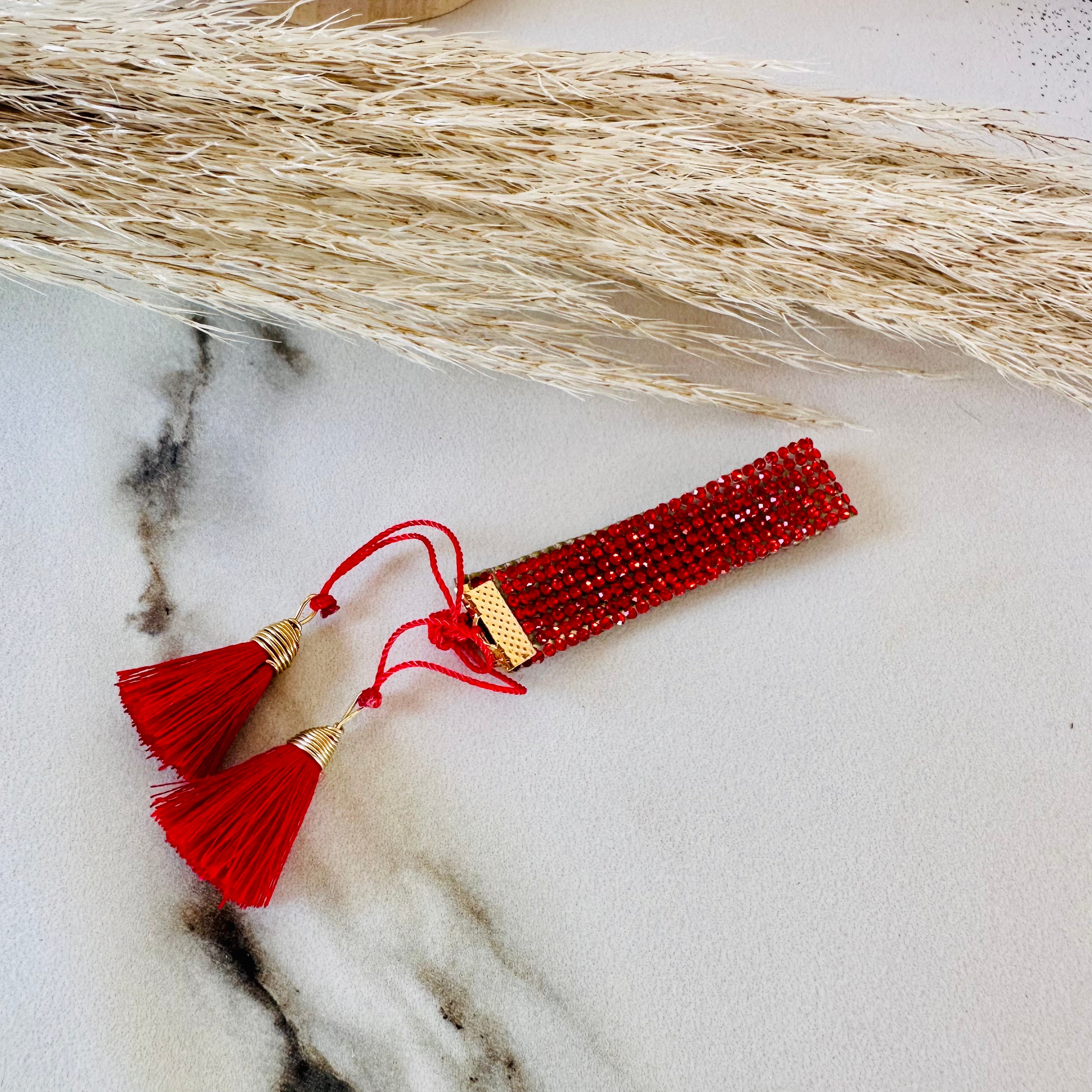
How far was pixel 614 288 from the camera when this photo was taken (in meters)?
1.00

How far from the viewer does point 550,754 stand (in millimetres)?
893

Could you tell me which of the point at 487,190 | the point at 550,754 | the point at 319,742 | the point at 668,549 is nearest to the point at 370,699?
the point at 319,742

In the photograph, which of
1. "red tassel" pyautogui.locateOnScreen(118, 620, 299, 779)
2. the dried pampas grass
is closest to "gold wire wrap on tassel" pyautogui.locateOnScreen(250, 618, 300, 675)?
"red tassel" pyautogui.locateOnScreen(118, 620, 299, 779)

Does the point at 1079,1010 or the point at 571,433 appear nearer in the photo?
the point at 1079,1010

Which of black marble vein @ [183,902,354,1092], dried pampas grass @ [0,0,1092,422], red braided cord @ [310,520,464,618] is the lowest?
black marble vein @ [183,902,354,1092]

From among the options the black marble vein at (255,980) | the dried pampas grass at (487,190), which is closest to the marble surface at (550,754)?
the black marble vein at (255,980)

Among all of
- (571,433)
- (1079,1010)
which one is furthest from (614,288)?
(1079,1010)

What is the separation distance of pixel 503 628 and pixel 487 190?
1.35 feet

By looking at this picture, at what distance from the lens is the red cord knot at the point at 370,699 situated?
860 millimetres

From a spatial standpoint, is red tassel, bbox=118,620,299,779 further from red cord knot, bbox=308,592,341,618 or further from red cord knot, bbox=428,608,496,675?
red cord knot, bbox=428,608,496,675

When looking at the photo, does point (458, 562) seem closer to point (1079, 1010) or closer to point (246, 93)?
point (246, 93)

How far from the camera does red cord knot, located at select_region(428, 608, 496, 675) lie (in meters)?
0.88

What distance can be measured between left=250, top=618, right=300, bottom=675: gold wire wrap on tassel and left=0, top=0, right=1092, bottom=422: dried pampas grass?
0.29m

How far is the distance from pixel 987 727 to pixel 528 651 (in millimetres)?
484
